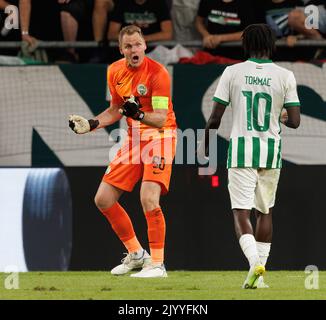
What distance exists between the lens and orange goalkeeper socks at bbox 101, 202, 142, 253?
10719 millimetres

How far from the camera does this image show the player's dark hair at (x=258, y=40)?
8.98 m

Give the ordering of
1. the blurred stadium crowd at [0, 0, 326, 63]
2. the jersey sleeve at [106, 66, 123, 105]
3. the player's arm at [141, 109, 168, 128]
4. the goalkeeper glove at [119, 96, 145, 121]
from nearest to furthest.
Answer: the goalkeeper glove at [119, 96, 145, 121] < the player's arm at [141, 109, 168, 128] < the jersey sleeve at [106, 66, 123, 105] < the blurred stadium crowd at [0, 0, 326, 63]

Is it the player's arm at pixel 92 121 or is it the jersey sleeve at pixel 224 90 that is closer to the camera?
the jersey sleeve at pixel 224 90

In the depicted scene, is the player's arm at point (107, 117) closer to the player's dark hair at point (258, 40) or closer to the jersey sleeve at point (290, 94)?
the player's dark hair at point (258, 40)

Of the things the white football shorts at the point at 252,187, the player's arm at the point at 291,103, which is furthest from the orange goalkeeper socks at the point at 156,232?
the player's arm at the point at 291,103

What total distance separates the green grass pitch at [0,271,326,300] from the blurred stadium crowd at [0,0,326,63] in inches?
111

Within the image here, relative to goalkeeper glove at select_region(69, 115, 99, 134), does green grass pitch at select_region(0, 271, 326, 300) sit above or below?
below

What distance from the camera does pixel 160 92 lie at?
33.7 ft

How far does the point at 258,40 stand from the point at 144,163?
6.43 ft

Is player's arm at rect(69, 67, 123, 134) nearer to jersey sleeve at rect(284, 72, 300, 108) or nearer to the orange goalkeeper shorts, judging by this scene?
the orange goalkeeper shorts

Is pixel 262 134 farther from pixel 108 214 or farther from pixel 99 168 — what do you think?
pixel 99 168

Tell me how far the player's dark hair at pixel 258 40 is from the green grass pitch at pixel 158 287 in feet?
5.71

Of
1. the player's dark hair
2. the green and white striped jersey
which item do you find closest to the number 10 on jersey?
the green and white striped jersey

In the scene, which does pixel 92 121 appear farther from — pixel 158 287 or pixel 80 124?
pixel 158 287
